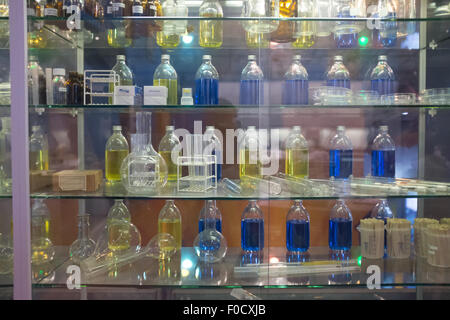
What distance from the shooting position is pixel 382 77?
255cm

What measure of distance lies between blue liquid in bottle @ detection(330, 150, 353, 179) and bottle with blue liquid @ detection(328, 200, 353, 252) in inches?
6.7

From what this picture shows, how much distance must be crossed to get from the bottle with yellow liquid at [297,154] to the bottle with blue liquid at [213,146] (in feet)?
1.31

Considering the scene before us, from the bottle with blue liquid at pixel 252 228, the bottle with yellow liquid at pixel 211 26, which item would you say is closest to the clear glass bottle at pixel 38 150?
the bottle with yellow liquid at pixel 211 26

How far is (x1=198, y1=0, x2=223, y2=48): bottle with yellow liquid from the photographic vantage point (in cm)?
243

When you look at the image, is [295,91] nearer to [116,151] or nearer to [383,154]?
[383,154]

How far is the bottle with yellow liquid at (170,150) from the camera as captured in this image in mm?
2518

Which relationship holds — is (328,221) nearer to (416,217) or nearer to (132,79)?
(416,217)

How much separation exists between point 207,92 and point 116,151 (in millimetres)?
656

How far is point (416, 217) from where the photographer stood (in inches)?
102

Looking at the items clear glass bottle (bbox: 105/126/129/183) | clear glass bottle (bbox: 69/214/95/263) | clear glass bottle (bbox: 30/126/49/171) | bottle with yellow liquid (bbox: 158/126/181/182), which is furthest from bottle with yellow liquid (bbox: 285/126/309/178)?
clear glass bottle (bbox: 30/126/49/171)

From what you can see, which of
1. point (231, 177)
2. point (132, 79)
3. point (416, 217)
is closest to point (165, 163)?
point (231, 177)

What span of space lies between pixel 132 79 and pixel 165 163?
1.90ft

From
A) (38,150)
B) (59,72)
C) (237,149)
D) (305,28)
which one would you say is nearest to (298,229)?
(237,149)
